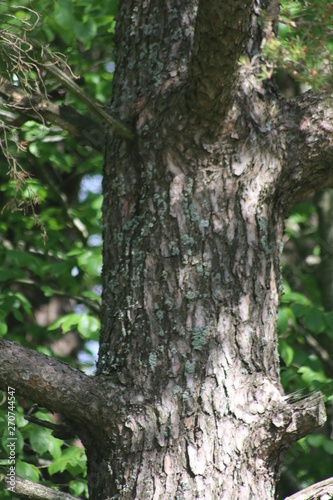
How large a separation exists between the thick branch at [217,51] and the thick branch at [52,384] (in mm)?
900

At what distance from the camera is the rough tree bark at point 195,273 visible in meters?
1.73

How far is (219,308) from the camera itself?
1843mm

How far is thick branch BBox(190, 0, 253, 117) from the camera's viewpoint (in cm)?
160

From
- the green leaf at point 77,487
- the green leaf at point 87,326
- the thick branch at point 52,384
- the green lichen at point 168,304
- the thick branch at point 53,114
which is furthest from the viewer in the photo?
the green leaf at point 87,326

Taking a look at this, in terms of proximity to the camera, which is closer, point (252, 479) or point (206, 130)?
point (252, 479)

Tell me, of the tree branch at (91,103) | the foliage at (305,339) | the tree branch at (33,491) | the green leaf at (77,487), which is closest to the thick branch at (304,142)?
the tree branch at (91,103)

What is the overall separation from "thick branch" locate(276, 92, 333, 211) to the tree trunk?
36 mm

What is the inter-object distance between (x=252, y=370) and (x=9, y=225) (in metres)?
2.90

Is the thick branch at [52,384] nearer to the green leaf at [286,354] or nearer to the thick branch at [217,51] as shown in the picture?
the thick branch at [217,51]

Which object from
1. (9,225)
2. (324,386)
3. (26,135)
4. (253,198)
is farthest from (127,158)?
(9,225)

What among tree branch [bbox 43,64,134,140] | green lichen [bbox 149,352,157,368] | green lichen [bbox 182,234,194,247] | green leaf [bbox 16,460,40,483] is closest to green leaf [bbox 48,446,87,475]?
green leaf [bbox 16,460,40,483]

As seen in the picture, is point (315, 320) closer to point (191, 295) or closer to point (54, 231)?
point (191, 295)

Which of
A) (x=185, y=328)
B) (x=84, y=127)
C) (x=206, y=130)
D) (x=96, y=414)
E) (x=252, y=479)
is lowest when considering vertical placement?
(x=252, y=479)

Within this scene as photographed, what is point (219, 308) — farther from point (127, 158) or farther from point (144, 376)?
point (127, 158)
